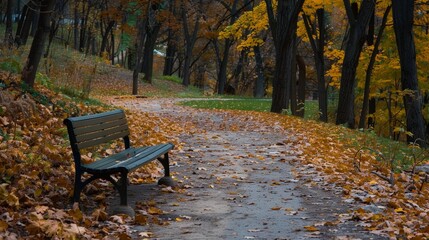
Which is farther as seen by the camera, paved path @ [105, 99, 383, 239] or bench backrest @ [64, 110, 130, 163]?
bench backrest @ [64, 110, 130, 163]

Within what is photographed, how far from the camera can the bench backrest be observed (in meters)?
6.31

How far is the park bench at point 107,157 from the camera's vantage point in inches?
244

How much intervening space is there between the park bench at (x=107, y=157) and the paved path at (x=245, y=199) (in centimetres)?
47

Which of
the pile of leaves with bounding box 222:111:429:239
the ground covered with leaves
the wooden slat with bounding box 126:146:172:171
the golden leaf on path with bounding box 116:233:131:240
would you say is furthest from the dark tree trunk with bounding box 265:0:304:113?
the golden leaf on path with bounding box 116:233:131:240

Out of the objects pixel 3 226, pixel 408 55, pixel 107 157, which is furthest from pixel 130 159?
pixel 408 55

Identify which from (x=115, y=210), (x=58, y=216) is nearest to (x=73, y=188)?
(x=115, y=210)

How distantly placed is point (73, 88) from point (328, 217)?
1050 cm

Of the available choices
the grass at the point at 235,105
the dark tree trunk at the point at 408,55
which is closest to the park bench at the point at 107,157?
the dark tree trunk at the point at 408,55

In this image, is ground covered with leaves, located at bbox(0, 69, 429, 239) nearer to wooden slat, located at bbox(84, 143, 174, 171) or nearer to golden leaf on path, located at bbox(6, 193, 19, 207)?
golden leaf on path, located at bbox(6, 193, 19, 207)

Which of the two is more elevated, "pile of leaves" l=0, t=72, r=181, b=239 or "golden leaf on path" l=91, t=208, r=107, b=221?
"pile of leaves" l=0, t=72, r=181, b=239

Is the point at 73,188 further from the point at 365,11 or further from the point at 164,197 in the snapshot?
the point at 365,11

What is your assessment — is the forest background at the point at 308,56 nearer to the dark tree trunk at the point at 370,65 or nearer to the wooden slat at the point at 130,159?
the dark tree trunk at the point at 370,65

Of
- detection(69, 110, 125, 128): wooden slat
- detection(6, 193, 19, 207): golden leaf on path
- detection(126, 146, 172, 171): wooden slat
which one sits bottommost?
detection(6, 193, 19, 207): golden leaf on path

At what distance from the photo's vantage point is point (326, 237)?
545 centimetres
